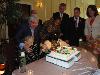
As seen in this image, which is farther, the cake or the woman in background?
the woman in background

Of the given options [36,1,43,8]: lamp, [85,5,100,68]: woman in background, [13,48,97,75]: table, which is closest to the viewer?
[13,48,97,75]: table

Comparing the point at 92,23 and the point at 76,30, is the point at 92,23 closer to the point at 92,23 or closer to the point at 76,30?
the point at 92,23

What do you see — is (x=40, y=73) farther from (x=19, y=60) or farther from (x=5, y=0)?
(x=5, y=0)

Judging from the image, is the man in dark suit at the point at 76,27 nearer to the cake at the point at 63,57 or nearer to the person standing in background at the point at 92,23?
the person standing in background at the point at 92,23

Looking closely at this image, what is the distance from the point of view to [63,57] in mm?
2156

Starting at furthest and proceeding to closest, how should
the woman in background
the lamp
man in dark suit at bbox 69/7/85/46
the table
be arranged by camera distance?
the lamp
man in dark suit at bbox 69/7/85/46
the woman in background
the table

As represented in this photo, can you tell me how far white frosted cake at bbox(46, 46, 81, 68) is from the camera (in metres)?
2.18

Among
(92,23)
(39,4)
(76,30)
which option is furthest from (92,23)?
(39,4)

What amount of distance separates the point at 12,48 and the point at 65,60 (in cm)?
86

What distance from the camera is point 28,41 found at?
2604 millimetres

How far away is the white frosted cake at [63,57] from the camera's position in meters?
2.18

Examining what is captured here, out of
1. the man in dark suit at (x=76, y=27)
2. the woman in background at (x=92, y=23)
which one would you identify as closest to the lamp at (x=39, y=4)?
the man in dark suit at (x=76, y=27)

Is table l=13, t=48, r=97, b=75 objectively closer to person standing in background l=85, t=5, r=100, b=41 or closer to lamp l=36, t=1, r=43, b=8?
person standing in background l=85, t=5, r=100, b=41

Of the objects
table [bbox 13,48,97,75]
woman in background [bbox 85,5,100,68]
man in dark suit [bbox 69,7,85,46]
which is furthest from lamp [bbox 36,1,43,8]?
table [bbox 13,48,97,75]
